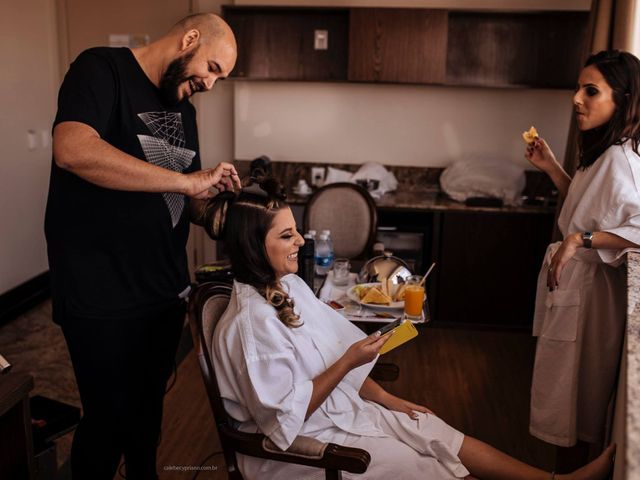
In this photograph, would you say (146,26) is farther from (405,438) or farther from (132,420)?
(405,438)

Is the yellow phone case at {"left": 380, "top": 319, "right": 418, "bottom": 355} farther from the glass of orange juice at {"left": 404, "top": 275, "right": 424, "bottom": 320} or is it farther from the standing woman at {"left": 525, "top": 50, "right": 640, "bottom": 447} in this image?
the standing woman at {"left": 525, "top": 50, "right": 640, "bottom": 447}

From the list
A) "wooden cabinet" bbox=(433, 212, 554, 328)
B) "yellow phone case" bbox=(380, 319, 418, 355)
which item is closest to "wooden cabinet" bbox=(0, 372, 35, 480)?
"yellow phone case" bbox=(380, 319, 418, 355)

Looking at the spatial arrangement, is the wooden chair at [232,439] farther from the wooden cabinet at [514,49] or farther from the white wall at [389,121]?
the wooden cabinet at [514,49]

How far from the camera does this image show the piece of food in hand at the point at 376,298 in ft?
7.54

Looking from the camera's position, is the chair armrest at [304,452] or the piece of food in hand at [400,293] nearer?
the chair armrest at [304,452]

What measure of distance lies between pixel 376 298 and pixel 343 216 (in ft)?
4.01

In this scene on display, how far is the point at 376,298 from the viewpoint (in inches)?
91.0

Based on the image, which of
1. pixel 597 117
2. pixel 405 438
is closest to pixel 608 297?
pixel 597 117

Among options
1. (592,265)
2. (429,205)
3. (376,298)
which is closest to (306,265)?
(376,298)

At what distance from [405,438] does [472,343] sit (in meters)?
→ 2.12

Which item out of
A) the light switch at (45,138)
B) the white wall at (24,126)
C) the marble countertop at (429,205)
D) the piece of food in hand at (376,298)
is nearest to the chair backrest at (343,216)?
the marble countertop at (429,205)

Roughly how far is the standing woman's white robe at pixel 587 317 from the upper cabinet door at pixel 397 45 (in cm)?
181

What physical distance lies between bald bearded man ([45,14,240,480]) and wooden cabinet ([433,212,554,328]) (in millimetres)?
2198

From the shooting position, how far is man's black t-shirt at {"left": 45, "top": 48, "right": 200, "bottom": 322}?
1.73 metres
